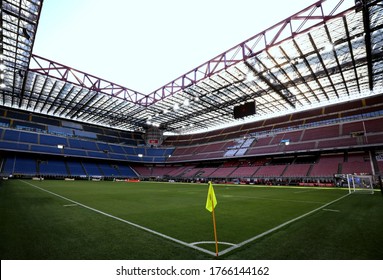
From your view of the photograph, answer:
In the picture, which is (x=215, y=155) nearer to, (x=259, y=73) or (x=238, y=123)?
(x=238, y=123)

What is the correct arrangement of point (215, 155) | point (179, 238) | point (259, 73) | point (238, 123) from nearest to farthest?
point (179, 238) < point (259, 73) < point (215, 155) < point (238, 123)

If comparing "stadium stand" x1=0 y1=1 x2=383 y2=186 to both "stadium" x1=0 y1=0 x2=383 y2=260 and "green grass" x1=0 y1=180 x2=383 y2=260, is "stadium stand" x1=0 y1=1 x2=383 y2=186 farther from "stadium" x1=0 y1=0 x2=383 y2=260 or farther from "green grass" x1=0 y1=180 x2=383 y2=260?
"green grass" x1=0 y1=180 x2=383 y2=260

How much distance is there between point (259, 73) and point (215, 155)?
3197cm

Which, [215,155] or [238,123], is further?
[238,123]

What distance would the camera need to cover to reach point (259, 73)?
29594 mm

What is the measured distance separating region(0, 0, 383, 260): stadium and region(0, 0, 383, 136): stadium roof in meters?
0.19

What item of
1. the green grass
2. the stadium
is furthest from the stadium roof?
the green grass

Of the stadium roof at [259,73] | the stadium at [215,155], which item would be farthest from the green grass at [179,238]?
the stadium roof at [259,73]

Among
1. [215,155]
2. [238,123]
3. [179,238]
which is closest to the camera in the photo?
[179,238]

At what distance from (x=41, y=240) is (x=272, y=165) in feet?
150

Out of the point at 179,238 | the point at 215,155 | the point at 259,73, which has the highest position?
the point at 259,73

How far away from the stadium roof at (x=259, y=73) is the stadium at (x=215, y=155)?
0.63 feet

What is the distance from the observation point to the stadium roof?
2075 centimetres

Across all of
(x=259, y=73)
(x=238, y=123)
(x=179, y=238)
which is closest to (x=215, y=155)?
(x=238, y=123)
